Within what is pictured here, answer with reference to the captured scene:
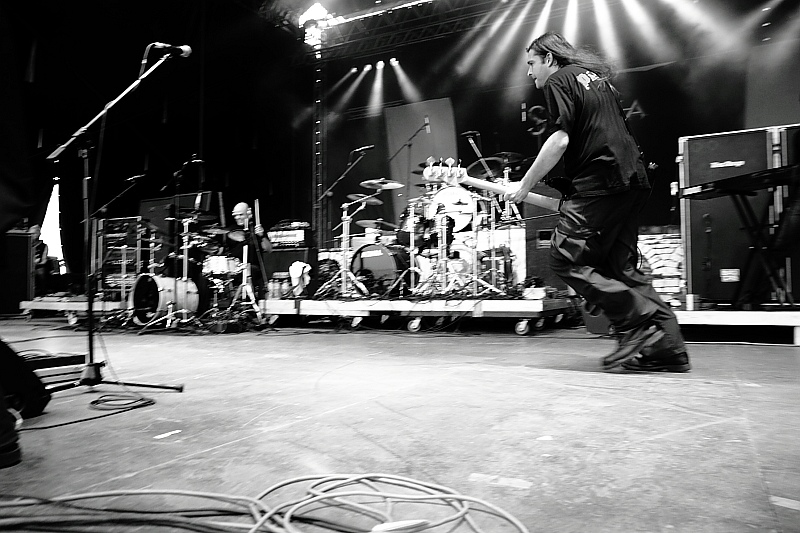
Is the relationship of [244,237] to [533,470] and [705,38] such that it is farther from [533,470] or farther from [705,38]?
[705,38]

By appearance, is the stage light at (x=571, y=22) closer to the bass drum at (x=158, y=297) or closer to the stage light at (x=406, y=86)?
the stage light at (x=406, y=86)

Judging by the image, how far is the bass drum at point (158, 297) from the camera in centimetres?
608

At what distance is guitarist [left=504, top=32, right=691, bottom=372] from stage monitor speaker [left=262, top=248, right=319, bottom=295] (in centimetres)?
457

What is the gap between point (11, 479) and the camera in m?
A: 1.24

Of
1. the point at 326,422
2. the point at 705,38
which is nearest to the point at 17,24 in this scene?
the point at 326,422

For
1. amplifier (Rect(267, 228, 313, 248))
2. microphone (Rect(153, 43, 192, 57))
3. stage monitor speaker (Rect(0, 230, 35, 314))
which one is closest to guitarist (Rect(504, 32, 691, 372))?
microphone (Rect(153, 43, 192, 57))

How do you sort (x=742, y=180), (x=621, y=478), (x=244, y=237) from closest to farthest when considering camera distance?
(x=621, y=478), (x=742, y=180), (x=244, y=237)

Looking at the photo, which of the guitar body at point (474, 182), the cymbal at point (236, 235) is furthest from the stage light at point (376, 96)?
the guitar body at point (474, 182)

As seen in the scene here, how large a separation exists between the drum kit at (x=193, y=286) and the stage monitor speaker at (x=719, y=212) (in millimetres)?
4562

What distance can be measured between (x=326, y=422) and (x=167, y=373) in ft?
5.31

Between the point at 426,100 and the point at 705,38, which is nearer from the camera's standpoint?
the point at 705,38

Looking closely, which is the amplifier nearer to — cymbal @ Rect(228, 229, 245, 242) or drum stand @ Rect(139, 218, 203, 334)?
cymbal @ Rect(228, 229, 245, 242)

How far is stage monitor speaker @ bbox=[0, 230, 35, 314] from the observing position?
28.7 ft

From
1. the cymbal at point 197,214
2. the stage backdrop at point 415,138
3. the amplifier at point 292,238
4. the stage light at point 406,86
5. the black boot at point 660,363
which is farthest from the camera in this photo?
the stage light at point 406,86
